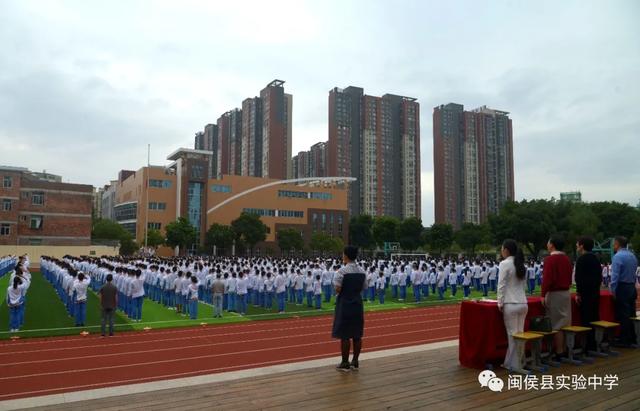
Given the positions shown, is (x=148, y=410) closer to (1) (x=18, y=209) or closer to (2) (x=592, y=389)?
(2) (x=592, y=389)

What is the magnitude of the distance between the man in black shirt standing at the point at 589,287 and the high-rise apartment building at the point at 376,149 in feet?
261

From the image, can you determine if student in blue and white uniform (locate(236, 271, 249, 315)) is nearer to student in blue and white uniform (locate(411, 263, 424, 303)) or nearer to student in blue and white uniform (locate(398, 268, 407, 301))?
student in blue and white uniform (locate(398, 268, 407, 301))

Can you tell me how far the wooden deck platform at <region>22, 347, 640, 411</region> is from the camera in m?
4.38

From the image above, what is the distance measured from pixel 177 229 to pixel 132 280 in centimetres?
4223

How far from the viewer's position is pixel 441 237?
202ft

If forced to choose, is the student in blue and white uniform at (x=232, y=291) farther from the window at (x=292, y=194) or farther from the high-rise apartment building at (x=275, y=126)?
the high-rise apartment building at (x=275, y=126)

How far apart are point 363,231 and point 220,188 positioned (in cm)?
2297

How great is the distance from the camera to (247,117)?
3460 inches

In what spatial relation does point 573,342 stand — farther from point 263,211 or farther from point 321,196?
point 321,196

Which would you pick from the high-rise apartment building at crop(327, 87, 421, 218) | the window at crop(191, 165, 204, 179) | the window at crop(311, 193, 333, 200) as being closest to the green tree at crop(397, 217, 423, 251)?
the window at crop(311, 193, 333, 200)

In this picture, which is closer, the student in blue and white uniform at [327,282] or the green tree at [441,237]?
the student in blue and white uniform at [327,282]

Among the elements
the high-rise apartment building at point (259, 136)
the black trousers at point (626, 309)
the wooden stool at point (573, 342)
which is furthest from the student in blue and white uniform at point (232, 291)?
the high-rise apartment building at point (259, 136)

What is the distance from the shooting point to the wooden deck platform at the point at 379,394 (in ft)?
14.4

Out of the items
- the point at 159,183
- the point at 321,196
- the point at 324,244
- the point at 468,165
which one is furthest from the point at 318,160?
the point at 159,183
